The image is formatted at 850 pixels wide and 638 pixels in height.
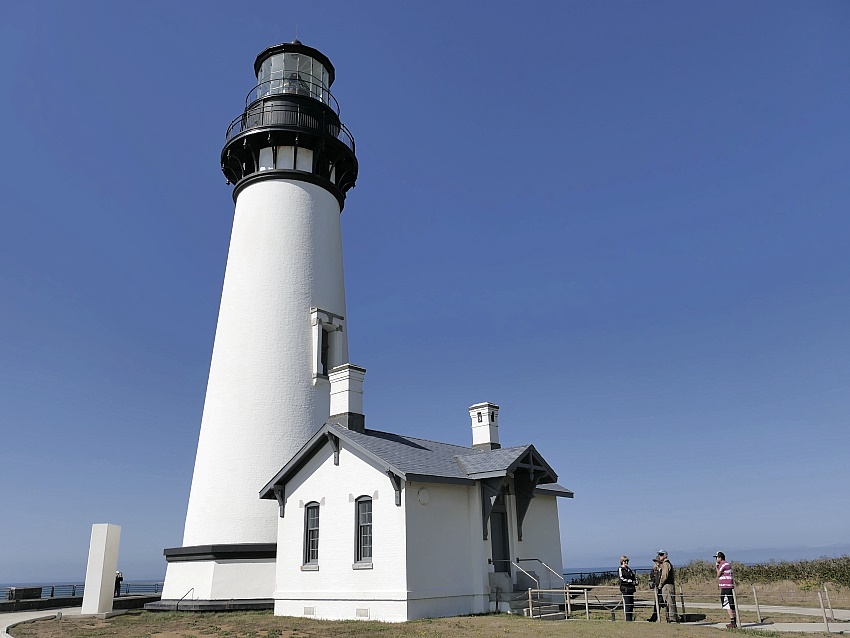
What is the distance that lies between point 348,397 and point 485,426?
497 centimetres

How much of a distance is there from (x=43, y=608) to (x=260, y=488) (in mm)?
11434

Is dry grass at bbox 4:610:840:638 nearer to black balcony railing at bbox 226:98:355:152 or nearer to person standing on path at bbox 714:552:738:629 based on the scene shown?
person standing on path at bbox 714:552:738:629

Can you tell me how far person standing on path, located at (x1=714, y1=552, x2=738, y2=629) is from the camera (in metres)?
15.2

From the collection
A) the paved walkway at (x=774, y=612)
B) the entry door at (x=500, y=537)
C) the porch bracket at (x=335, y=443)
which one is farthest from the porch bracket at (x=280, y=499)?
the paved walkway at (x=774, y=612)

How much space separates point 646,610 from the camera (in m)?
20.0

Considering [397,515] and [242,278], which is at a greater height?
[242,278]

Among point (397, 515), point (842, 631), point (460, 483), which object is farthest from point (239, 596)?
point (842, 631)

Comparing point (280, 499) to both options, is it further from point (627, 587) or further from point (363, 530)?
point (627, 587)

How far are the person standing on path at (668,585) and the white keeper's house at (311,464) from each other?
3.63m

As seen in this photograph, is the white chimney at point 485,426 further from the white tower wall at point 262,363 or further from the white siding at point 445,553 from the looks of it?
the white tower wall at point 262,363

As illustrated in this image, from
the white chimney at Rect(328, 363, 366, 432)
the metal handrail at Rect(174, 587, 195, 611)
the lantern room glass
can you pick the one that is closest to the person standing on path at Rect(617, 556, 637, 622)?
the white chimney at Rect(328, 363, 366, 432)

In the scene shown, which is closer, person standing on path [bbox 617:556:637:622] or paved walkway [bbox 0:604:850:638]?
paved walkway [bbox 0:604:850:638]

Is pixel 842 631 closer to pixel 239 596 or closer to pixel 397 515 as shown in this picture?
pixel 397 515

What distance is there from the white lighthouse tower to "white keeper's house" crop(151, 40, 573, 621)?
0.05 meters
